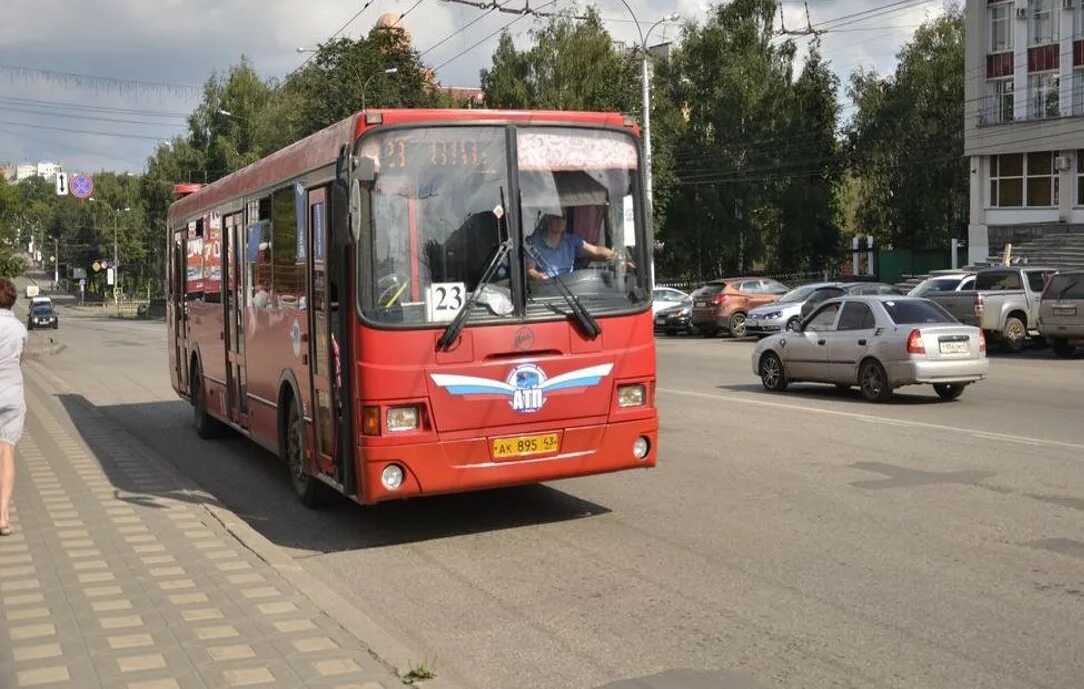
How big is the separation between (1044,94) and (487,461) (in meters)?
51.2

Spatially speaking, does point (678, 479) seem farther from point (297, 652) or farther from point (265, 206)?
point (297, 652)

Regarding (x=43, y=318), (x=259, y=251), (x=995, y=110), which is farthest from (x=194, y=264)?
(x=43, y=318)

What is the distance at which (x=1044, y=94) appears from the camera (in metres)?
53.4

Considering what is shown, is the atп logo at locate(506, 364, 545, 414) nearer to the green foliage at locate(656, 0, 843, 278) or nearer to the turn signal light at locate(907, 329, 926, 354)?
the turn signal light at locate(907, 329, 926, 354)

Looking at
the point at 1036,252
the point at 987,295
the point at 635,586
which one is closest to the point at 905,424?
the point at 635,586

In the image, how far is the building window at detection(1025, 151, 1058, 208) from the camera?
173 ft

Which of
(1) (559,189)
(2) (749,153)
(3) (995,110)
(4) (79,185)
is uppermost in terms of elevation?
(3) (995,110)

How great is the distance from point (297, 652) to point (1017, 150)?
53274mm

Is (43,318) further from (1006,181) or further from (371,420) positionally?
(371,420)

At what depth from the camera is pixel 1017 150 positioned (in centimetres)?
5359

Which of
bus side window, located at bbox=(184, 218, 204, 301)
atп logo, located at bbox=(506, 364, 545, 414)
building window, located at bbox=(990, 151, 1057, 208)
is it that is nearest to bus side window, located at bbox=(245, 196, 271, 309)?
bus side window, located at bbox=(184, 218, 204, 301)

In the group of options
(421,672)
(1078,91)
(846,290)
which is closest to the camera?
(421,672)

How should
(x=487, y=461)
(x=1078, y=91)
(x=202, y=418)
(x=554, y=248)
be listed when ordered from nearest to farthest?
(x=487, y=461), (x=554, y=248), (x=202, y=418), (x=1078, y=91)

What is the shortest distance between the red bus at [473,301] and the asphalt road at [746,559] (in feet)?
2.04
